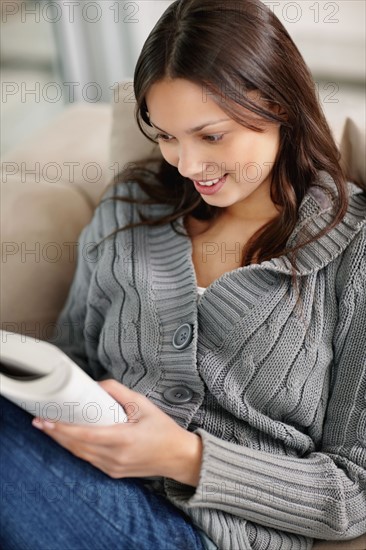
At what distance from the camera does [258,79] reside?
103 cm

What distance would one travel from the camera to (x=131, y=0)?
2.09 m

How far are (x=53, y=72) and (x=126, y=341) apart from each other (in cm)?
135

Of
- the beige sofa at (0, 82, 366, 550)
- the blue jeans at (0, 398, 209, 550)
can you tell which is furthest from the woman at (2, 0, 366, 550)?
the beige sofa at (0, 82, 366, 550)

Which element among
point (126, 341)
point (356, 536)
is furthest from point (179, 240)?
point (356, 536)

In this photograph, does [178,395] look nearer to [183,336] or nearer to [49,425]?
[183,336]

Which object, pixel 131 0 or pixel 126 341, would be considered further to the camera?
pixel 131 0

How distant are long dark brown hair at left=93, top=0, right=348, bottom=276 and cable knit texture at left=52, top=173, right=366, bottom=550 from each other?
0.10 feet

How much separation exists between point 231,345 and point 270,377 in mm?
75

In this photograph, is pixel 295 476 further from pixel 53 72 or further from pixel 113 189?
pixel 53 72

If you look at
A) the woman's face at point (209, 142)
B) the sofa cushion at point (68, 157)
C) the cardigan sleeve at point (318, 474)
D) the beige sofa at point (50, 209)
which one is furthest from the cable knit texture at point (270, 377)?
the sofa cushion at point (68, 157)

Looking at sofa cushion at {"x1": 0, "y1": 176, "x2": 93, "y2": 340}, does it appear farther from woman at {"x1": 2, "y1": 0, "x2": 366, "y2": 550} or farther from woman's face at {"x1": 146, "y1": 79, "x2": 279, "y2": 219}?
woman's face at {"x1": 146, "y1": 79, "x2": 279, "y2": 219}

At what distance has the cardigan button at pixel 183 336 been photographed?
113 centimetres

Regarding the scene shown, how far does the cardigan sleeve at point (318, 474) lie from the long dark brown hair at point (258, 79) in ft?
0.45

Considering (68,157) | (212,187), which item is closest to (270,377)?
(212,187)
